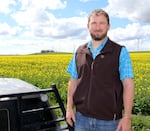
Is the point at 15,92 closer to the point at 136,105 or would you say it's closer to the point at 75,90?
the point at 75,90

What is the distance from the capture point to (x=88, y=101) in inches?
136

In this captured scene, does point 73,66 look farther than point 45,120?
Yes

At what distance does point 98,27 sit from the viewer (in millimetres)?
3537

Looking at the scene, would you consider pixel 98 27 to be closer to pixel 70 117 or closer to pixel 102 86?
pixel 102 86

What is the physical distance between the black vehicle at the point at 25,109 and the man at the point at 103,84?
0.78ft

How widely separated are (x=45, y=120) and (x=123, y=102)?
25.6 inches

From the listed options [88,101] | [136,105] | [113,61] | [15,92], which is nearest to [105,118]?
[88,101]

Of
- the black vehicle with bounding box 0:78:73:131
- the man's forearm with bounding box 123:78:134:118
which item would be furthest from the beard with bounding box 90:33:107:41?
the black vehicle with bounding box 0:78:73:131

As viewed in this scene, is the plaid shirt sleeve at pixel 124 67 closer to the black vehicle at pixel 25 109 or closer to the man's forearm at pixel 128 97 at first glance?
the man's forearm at pixel 128 97

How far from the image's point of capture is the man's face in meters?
3.54

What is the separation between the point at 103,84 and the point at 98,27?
18.9 inches

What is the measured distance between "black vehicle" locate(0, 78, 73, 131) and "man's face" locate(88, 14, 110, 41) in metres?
0.55

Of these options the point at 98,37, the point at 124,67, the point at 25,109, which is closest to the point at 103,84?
the point at 124,67

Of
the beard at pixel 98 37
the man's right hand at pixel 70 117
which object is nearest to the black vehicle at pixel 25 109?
the man's right hand at pixel 70 117
